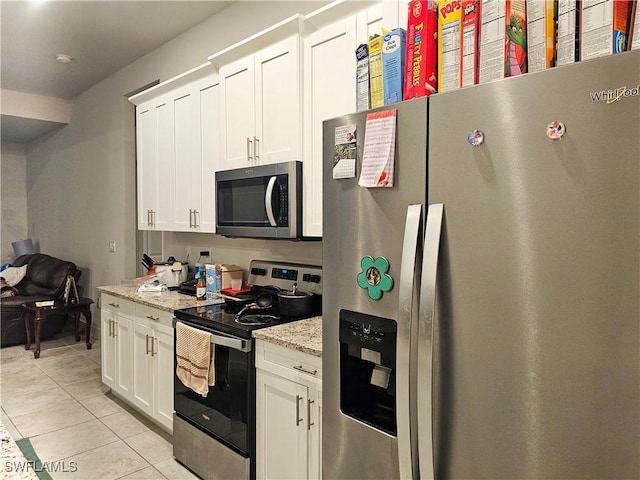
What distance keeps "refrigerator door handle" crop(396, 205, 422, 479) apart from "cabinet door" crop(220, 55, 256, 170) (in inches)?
65.1

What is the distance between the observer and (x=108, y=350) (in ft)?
11.5

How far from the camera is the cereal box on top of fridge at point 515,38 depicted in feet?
3.67

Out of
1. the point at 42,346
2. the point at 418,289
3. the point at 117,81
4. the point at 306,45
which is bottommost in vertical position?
the point at 42,346

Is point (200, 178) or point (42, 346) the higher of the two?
point (200, 178)

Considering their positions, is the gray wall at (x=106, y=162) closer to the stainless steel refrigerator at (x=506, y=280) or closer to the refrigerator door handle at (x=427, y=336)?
the stainless steel refrigerator at (x=506, y=280)

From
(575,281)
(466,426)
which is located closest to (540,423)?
(466,426)

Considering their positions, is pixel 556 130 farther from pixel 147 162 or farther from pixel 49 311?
pixel 49 311

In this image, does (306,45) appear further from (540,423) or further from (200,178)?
(540,423)

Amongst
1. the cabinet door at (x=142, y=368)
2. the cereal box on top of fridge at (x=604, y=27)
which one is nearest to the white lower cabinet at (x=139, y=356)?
the cabinet door at (x=142, y=368)

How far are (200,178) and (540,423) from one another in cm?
263

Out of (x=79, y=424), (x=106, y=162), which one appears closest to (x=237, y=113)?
(x=79, y=424)

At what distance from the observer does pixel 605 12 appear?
98cm

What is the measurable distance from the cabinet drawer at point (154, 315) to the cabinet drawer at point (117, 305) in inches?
5.1

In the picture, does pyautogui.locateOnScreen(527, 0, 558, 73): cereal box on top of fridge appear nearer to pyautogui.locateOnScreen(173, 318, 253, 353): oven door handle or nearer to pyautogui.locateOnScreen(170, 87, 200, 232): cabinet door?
pyautogui.locateOnScreen(173, 318, 253, 353): oven door handle
